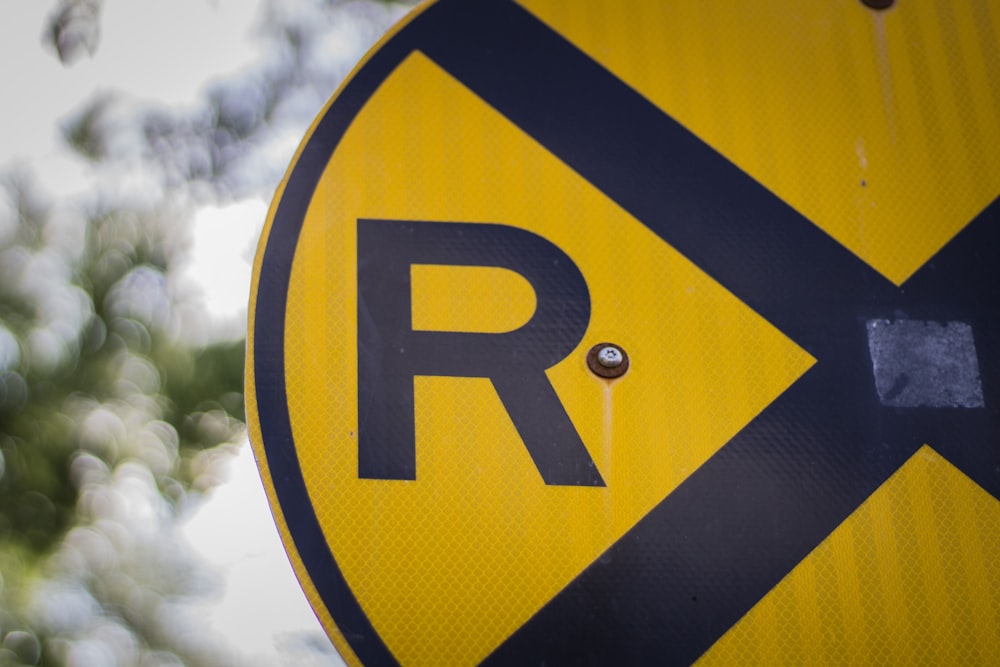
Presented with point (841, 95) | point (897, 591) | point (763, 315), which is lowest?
point (897, 591)

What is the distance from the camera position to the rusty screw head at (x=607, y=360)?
1463mm

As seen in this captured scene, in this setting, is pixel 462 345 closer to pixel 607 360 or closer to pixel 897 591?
pixel 607 360

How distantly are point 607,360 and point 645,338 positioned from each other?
0.19 ft

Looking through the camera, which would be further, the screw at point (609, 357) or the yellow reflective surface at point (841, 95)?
the yellow reflective surface at point (841, 95)

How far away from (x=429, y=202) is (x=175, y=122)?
2.72 m

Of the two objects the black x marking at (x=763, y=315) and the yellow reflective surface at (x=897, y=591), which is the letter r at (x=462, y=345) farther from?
the yellow reflective surface at (x=897, y=591)

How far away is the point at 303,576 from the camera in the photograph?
1.34m

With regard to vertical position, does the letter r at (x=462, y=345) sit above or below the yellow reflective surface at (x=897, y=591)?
above

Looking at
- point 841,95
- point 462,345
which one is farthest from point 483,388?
point 841,95

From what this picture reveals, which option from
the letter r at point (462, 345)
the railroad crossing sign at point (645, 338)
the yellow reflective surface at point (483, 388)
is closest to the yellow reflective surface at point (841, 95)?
the railroad crossing sign at point (645, 338)

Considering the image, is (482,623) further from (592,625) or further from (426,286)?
(426,286)

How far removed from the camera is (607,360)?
1464 millimetres

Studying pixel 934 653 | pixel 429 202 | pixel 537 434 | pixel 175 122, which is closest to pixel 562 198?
pixel 429 202

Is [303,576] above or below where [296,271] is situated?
below
